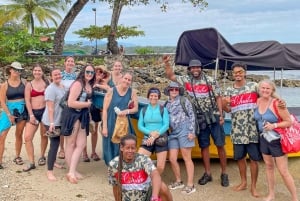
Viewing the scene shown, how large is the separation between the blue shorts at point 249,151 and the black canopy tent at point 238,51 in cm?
177

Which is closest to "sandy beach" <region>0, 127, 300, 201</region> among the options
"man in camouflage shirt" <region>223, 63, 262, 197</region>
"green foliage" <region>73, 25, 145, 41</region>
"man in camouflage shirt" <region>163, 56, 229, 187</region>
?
"man in camouflage shirt" <region>163, 56, 229, 187</region>

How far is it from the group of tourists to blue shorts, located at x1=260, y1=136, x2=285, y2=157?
1 centimetres

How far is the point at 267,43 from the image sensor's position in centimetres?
815

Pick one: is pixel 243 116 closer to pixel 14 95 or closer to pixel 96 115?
pixel 96 115

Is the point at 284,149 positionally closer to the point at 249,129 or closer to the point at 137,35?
the point at 249,129

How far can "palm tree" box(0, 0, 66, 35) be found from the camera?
39.6m

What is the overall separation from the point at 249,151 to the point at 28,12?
38.8 metres

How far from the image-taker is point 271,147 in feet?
18.1

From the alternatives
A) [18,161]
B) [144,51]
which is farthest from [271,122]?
[144,51]

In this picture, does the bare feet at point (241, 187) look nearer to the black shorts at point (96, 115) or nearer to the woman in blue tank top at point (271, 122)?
the woman in blue tank top at point (271, 122)

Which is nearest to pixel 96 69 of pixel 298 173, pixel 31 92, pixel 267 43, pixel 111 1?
pixel 31 92

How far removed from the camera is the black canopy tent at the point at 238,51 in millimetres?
7578

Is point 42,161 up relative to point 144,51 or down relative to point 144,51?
down

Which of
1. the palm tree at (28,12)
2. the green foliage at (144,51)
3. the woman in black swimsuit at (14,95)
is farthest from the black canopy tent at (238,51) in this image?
the palm tree at (28,12)
